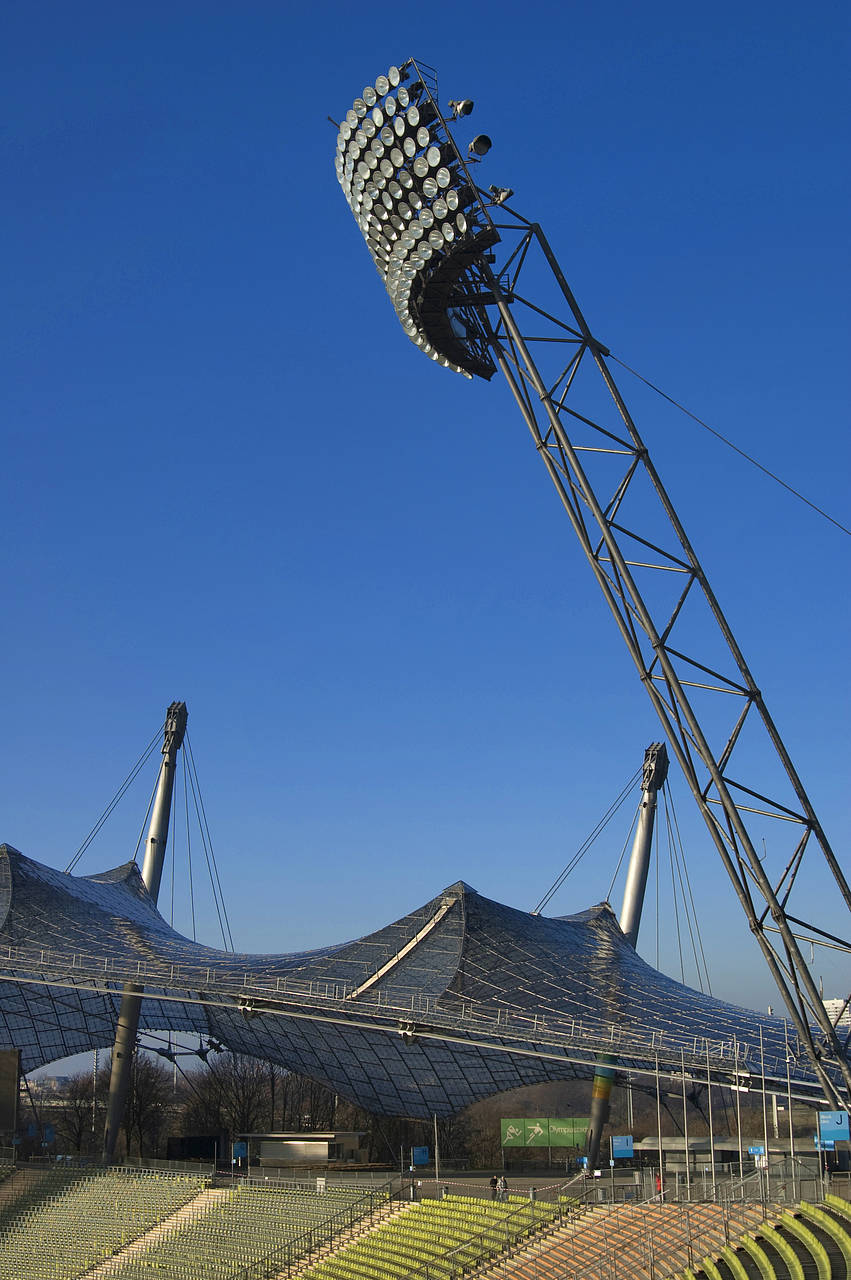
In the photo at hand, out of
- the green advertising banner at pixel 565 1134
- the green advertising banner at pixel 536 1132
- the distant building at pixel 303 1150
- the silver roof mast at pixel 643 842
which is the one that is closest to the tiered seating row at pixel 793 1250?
the green advertising banner at pixel 565 1134

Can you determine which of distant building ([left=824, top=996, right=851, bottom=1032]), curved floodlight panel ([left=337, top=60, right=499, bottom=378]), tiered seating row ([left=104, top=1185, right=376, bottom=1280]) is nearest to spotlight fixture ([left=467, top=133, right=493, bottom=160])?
curved floodlight panel ([left=337, top=60, right=499, bottom=378])

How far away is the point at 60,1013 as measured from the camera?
6706 cm

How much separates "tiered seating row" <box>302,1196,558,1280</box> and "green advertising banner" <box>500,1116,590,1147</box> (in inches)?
341

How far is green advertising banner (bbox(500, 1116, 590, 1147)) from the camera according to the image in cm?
4828

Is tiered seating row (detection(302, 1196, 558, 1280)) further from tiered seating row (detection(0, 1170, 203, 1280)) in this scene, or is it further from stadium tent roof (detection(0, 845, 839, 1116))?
tiered seating row (detection(0, 1170, 203, 1280))

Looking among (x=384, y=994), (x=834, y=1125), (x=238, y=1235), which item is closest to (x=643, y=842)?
(x=384, y=994)

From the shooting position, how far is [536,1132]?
162 feet

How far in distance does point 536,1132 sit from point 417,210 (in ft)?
118

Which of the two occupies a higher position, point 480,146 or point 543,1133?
point 480,146

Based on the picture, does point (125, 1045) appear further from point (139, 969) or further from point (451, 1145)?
point (451, 1145)

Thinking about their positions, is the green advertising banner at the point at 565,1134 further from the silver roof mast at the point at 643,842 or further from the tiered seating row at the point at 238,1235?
the silver roof mast at the point at 643,842

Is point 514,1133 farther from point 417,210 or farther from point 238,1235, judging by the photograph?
point 417,210

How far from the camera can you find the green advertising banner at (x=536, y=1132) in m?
48.4

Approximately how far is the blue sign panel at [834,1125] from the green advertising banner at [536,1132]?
21469 millimetres
